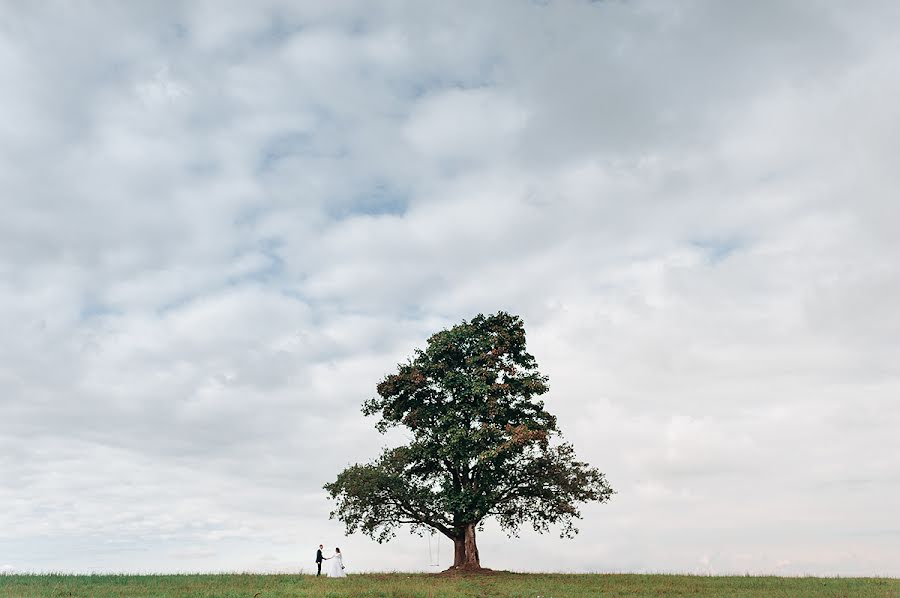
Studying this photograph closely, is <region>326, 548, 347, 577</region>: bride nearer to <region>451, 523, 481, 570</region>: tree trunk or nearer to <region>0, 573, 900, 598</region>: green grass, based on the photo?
<region>0, 573, 900, 598</region>: green grass

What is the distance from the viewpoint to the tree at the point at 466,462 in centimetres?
5197

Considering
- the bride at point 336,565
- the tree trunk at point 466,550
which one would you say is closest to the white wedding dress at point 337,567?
the bride at point 336,565

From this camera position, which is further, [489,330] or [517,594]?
[489,330]

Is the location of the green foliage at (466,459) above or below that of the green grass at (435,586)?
above

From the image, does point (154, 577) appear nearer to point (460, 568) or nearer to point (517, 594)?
point (460, 568)

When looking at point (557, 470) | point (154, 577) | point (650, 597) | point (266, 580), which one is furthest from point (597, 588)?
point (154, 577)

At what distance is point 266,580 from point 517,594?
15.1 metres

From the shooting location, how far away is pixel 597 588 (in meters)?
42.3

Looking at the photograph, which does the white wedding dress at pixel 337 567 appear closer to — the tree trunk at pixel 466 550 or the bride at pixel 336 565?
the bride at pixel 336 565

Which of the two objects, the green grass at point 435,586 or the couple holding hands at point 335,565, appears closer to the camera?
the green grass at point 435,586

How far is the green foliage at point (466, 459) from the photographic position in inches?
2046

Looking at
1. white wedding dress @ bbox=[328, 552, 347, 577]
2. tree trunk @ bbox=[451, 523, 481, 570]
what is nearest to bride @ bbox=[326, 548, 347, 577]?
white wedding dress @ bbox=[328, 552, 347, 577]

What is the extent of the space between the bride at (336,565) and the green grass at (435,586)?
2188 millimetres

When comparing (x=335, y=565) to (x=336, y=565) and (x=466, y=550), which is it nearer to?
(x=336, y=565)
